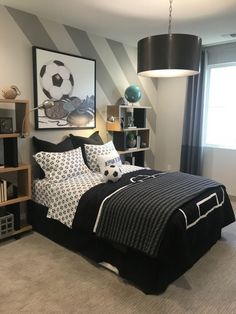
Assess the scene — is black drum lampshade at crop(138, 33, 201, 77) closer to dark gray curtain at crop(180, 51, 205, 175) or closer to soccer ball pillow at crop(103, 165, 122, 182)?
soccer ball pillow at crop(103, 165, 122, 182)

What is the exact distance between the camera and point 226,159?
441 centimetres

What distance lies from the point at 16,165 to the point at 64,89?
1.26 m

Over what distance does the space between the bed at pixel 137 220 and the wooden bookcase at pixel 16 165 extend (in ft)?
0.51

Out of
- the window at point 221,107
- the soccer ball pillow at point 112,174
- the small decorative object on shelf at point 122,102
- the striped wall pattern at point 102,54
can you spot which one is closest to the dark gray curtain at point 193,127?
the window at point 221,107

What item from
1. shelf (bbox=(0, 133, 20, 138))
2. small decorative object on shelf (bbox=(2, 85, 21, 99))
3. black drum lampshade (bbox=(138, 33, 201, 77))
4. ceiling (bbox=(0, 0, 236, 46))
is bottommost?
shelf (bbox=(0, 133, 20, 138))

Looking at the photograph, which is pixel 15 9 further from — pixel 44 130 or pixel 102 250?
pixel 102 250

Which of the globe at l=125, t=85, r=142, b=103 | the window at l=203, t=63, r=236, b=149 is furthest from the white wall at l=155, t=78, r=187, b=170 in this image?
the globe at l=125, t=85, r=142, b=103

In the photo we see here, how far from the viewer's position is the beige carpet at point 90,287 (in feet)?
6.23

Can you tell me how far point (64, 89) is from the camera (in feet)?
11.4

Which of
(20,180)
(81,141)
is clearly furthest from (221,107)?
(20,180)

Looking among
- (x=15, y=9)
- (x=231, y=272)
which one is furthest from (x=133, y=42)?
(x=231, y=272)

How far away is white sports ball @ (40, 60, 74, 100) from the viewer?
128 inches

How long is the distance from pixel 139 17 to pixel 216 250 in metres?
2.78

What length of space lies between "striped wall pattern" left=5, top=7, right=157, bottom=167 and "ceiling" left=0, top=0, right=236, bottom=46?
0.10 m
